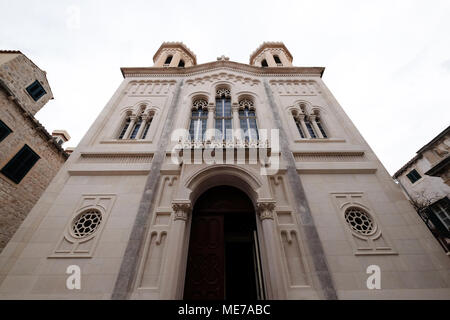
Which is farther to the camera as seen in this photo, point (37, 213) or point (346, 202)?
point (346, 202)

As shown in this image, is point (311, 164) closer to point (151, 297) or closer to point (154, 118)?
point (151, 297)

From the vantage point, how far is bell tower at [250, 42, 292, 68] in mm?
15203

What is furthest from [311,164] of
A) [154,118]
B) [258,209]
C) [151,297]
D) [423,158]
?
[423,158]

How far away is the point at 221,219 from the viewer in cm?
623

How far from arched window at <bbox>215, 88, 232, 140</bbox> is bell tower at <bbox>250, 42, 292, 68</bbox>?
725 centimetres

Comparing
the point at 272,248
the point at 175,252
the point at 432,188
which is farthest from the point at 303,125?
the point at 432,188

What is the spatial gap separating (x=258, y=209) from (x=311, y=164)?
308 centimetres

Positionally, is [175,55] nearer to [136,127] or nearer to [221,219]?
[136,127]

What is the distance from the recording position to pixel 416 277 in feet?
15.1

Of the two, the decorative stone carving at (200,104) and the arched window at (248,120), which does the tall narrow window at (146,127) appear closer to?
the decorative stone carving at (200,104)

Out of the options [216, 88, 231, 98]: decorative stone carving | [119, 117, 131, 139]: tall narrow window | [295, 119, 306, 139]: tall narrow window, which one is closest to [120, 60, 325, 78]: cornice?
[216, 88, 231, 98]: decorative stone carving

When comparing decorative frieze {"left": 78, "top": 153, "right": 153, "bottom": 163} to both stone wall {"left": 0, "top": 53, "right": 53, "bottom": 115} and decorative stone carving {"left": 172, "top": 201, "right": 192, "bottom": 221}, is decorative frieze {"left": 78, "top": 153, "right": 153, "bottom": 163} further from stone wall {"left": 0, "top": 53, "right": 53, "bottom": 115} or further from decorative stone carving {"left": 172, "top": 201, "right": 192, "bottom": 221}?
stone wall {"left": 0, "top": 53, "right": 53, "bottom": 115}

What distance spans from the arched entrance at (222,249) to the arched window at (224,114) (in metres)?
2.92
